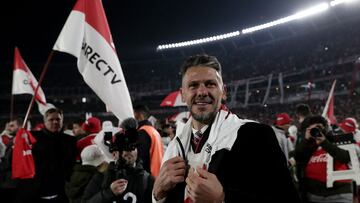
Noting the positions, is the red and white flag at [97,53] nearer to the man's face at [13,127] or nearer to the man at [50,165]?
the man at [50,165]

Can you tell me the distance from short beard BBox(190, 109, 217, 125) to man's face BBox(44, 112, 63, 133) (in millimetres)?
2962

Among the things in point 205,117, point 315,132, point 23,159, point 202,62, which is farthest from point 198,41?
point 205,117

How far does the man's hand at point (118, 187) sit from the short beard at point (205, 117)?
1.33 m

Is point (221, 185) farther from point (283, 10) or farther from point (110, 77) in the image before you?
point (283, 10)

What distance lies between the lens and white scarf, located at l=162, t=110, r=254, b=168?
1512mm

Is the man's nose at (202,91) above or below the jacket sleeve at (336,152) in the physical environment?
above

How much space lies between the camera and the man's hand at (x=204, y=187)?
1349mm

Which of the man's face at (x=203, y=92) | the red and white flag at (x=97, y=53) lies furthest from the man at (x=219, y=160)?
the red and white flag at (x=97, y=53)

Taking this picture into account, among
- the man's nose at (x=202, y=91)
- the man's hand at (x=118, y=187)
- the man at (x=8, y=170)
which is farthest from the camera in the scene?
the man at (x=8, y=170)

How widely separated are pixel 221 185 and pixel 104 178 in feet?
5.85

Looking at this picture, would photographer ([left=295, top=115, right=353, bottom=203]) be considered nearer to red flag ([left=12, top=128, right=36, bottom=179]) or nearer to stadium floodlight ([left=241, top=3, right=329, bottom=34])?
red flag ([left=12, top=128, right=36, bottom=179])

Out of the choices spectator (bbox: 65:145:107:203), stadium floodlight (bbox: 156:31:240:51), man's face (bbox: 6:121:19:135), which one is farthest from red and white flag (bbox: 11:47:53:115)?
stadium floodlight (bbox: 156:31:240:51)

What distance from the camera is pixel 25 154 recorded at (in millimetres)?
3916

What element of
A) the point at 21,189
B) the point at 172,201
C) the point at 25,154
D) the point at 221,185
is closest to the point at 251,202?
the point at 221,185
